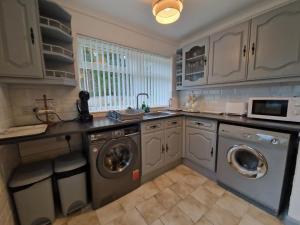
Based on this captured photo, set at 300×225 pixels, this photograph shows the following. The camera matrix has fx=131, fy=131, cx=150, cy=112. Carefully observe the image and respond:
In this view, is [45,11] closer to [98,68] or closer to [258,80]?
[98,68]

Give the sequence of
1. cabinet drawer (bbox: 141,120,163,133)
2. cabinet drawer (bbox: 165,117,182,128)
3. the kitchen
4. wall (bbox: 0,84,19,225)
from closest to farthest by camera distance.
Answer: wall (bbox: 0,84,19,225), the kitchen, cabinet drawer (bbox: 141,120,163,133), cabinet drawer (bbox: 165,117,182,128)

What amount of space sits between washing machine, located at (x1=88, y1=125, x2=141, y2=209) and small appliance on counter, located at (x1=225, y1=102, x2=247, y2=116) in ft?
4.58

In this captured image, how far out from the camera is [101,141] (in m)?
1.39

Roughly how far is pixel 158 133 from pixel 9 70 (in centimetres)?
168

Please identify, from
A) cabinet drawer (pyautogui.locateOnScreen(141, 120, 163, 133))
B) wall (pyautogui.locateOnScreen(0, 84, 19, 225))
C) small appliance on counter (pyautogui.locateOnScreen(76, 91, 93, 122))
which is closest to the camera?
wall (pyautogui.locateOnScreen(0, 84, 19, 225))

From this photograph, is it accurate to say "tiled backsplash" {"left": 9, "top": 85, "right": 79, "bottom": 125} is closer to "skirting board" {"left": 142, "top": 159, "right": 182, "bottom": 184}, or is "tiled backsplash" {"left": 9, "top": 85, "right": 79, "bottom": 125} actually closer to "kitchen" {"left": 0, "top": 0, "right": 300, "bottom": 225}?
"kitchen" {"left": 0, "top": 0, "right": 300, "bottom": 225}

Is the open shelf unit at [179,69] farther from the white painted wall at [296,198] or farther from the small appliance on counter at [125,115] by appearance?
Answer: the white painted wall at [296,198]

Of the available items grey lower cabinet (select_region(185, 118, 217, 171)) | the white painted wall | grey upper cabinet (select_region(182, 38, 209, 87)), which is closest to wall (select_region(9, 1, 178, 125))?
grey upper cabinet (select_region(182, 38, 209, 87))

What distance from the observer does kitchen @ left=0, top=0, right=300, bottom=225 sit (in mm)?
1191

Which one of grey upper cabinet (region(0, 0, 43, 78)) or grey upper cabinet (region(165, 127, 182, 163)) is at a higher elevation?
grey upper cabinet (region(0, 0, 43, 78))

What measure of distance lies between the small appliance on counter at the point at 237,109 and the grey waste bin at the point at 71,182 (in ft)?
Answer: 6.72

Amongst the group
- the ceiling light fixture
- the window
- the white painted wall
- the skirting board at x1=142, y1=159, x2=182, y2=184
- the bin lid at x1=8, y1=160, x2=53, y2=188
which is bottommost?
the skirting board at x1=142, y1=159, x2=182, y2=184

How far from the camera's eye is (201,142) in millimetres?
1978

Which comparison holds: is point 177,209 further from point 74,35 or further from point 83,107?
point 74,35
